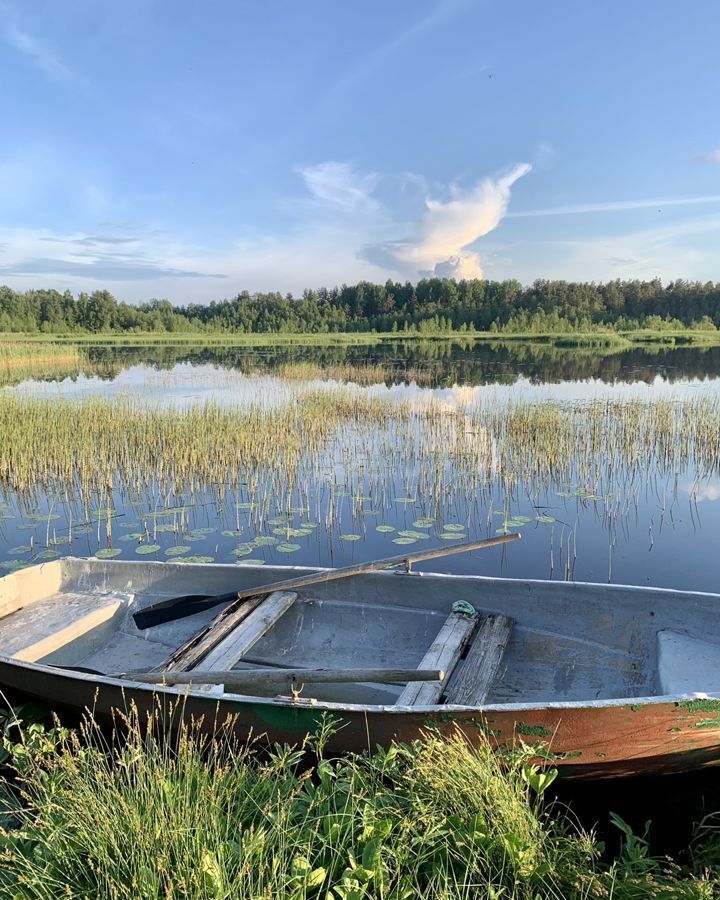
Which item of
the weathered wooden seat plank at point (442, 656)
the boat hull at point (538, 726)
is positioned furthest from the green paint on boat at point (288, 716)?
the weathered wooden seat plank at point (442, 656)

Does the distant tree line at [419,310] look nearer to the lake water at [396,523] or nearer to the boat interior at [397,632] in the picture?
the lake water at [396,523]

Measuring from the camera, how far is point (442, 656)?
338 cm

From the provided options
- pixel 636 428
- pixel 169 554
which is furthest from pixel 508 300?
pixel 169 554

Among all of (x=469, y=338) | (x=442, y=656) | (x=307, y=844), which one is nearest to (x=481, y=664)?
(x=442, y=656)

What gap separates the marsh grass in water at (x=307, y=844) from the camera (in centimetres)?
176

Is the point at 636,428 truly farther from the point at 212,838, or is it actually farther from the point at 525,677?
the point at 212,838

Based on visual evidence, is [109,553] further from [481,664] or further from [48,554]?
[481,664]

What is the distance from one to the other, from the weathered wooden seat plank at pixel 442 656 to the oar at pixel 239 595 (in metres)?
0.53

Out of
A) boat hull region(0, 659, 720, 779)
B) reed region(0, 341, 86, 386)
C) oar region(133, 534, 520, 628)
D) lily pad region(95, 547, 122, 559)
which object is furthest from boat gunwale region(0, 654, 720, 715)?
reed region(0, 341, 86, 386)

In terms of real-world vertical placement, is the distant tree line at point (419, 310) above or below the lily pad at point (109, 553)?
above

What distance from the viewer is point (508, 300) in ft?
223

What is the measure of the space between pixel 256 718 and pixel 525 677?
1.65 metres

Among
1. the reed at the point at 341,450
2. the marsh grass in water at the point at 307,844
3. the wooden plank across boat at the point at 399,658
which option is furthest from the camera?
the reed at the point at 341,450

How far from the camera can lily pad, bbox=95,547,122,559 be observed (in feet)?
21.1
